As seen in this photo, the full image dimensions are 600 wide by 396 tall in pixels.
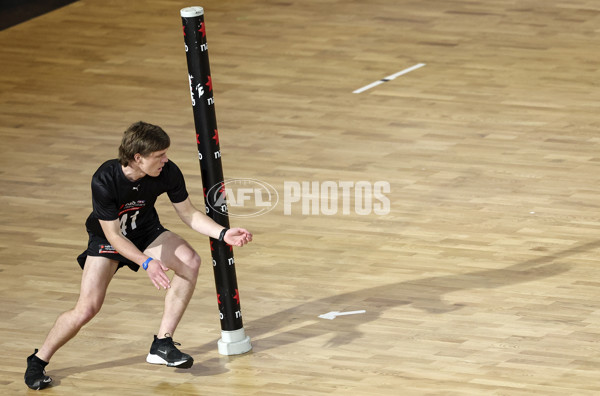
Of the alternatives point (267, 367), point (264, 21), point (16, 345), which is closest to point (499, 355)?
point (267, 367)

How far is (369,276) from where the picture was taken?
24.3 ft

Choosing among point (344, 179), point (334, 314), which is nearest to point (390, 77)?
point (344, 179)

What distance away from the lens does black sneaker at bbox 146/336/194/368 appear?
6.23 meters

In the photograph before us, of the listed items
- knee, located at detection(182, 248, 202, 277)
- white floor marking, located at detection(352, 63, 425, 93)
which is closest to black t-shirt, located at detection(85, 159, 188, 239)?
knee, located at detection(182, 248, 202, 277)

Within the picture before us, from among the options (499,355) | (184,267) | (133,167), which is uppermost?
(133,167)

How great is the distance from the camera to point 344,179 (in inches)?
352

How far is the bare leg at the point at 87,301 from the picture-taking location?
20.2ft

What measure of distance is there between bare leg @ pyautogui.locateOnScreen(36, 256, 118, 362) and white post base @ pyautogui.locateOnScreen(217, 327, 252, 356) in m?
0.68

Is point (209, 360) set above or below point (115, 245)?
below

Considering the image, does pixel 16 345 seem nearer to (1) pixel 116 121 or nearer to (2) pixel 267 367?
(2) pixel 267 367

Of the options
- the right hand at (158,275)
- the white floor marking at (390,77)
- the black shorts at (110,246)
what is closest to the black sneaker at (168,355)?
the black shorts at (110,246)

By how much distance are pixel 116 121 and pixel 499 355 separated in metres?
4.89

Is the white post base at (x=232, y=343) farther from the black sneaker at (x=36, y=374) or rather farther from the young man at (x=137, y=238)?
the black sneaker at (x=36, y=374)

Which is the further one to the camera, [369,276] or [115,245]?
[369,276]
